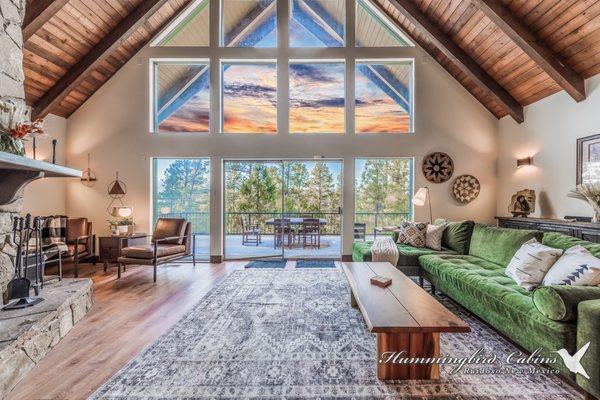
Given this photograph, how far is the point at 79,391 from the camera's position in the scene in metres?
1.86

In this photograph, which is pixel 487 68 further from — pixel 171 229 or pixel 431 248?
pixel 171 229

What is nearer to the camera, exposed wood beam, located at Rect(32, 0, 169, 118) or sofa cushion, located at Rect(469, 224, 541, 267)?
sofa cushion, located at Rect(469, 224, 541, 267)

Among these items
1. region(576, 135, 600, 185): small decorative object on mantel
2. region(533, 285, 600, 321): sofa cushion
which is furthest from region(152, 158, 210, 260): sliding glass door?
region(576, 135, 600, 185): small decorative object on mantel

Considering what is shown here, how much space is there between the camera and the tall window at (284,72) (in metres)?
5.62

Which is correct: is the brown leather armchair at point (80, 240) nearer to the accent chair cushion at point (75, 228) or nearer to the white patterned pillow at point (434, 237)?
the accent chair cushion at point (75, 228)

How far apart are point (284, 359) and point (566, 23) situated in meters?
4.83

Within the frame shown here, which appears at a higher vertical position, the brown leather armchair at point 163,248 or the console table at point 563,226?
the console table at point 563,226

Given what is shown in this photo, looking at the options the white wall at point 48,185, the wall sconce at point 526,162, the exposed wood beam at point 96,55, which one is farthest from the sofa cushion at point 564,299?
the white wall at point 48,185

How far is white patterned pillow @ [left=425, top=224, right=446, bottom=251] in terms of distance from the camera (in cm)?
422

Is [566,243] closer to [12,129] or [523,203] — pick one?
[523,203]

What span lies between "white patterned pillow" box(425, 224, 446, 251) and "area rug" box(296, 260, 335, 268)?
64.3 inches

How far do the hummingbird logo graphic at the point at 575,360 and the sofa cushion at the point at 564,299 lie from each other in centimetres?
18

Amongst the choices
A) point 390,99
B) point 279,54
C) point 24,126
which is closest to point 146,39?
point 279,54

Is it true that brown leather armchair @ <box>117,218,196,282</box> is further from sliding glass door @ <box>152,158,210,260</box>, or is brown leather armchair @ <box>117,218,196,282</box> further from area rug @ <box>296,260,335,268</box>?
area rug @ <box>296,260,335,268</box>
